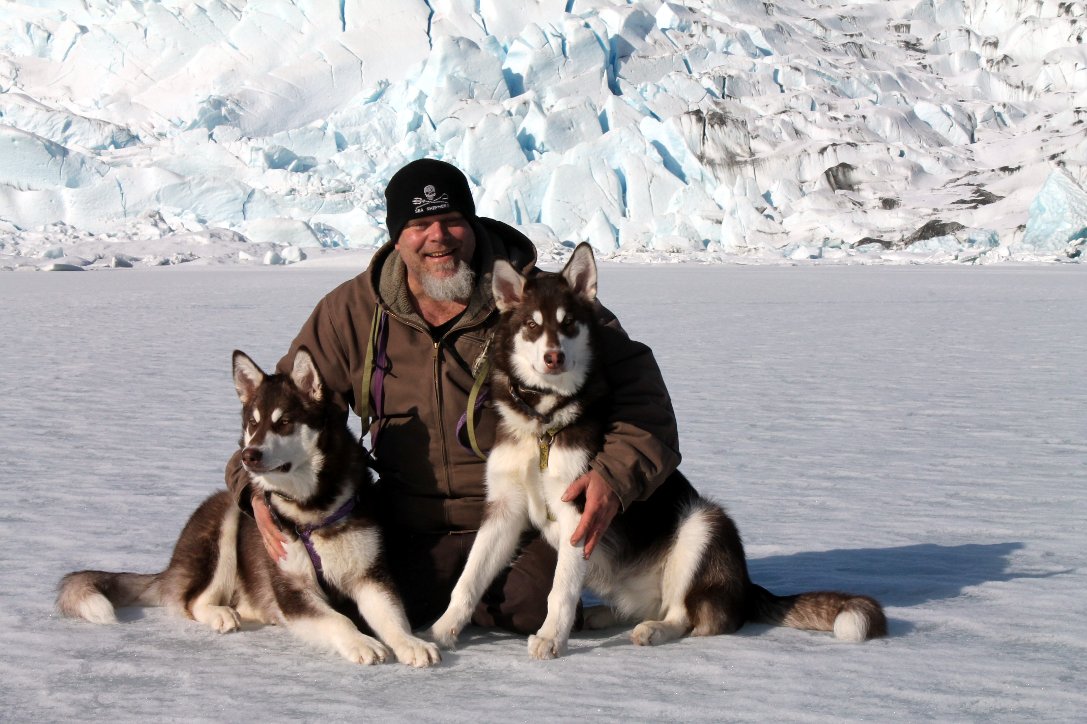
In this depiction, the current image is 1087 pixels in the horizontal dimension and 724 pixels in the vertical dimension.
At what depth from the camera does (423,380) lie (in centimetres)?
312

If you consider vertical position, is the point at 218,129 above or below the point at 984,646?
above

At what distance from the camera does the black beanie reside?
124 inches

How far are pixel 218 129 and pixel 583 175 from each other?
53.6ft

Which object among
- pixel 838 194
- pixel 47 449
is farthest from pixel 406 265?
pixel 838 194

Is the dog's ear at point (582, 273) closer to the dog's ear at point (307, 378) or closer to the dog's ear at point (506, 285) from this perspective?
the dog's ear at point (506, 285)

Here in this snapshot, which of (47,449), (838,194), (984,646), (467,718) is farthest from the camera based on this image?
(838,194)

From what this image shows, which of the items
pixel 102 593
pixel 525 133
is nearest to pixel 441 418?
pixel 102 593

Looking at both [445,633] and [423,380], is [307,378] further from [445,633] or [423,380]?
[445,633]

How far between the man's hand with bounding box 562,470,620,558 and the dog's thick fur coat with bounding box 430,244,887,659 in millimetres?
28

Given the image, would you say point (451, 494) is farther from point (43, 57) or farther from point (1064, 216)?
point (43, 57)

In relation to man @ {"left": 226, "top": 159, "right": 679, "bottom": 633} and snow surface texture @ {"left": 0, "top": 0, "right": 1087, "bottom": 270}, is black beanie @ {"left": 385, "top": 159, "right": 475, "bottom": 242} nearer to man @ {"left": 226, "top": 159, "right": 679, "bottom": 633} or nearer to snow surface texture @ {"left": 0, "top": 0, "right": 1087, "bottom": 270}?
man @ {"left": 226, "top": 159, "right": 679, "bottom": 633}

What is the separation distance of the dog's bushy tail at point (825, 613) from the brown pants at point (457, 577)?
618 millimetres

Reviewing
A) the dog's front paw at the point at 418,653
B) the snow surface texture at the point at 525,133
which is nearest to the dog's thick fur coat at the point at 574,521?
the dog's front paw at the point at 418,653

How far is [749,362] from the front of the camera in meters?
9.04
